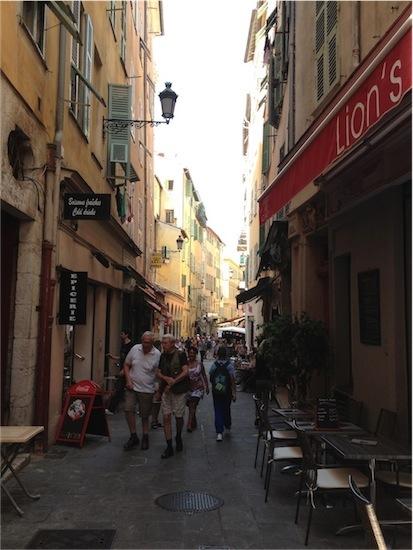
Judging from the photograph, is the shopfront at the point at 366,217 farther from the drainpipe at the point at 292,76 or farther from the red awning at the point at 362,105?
the drainpipe at the point at 292,76

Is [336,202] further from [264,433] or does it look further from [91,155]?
[91,155]

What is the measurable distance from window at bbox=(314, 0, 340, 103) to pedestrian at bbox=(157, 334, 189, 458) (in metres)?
4.79

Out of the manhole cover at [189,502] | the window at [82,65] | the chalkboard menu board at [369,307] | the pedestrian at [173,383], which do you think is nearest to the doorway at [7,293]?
the pedestrian at [173,383]

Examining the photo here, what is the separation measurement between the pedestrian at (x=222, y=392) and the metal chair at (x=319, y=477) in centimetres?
399

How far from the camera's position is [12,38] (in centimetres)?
641

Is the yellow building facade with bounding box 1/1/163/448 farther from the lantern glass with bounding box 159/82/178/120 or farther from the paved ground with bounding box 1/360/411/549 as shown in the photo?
the lantern glass with bounding box 159/82/178/120

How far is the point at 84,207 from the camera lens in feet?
29.0

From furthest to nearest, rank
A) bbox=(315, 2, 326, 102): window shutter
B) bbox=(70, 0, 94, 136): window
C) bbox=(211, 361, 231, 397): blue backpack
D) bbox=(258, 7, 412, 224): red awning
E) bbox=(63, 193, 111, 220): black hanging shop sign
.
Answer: bbox=(70, 0, 94, 136): window → bbox=(315, 2, 326, 102): window shutter → bbox=(211, 361, 231, 397): blue backpack → bbox=(63, 193, 111, 220): black hanging shop sign → bbox=(258, 7, 412, 224): red awning

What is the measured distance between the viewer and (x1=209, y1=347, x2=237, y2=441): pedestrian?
9227 millimetres

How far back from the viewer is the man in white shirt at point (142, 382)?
8328 millimetres

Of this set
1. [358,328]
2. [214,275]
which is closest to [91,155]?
[358,328]

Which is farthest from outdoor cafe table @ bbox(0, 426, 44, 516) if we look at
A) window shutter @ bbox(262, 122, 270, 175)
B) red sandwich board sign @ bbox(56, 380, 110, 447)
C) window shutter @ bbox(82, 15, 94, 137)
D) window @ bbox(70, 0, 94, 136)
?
window shutter @ bbox(262, 122, 270, 175)

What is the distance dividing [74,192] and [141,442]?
4.12 m

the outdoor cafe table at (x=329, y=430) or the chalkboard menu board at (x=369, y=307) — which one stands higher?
the chalkboard menu board at (x=369, y=307)
